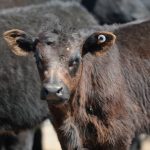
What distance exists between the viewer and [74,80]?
870cm

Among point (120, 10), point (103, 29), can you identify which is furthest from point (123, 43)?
point (120, 10)

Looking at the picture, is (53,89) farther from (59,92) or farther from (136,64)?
(136,64)

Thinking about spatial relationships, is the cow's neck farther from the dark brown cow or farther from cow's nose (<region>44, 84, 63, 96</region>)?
cow's nose (<region>44, 84, 63, 96</region>)

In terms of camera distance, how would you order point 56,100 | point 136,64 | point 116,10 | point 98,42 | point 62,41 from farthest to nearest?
point 116,10, point 136,64, point 98,42, point 62,41, point 56,100

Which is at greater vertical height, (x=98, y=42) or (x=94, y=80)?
(x=98, y=42)

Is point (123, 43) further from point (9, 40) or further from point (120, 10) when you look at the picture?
point (120, 10)

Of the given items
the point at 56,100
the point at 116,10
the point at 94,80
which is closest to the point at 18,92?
the point at 94,80

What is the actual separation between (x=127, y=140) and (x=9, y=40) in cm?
166

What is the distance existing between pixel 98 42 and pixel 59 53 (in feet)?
1.74

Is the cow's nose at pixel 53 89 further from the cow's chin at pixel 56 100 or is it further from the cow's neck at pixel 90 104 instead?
the cow's neck at pixel 90 104

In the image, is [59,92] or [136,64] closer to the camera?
[59,92]

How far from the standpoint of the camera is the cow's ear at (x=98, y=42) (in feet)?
29.1

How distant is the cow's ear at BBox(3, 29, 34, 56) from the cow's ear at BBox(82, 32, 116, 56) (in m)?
0.56

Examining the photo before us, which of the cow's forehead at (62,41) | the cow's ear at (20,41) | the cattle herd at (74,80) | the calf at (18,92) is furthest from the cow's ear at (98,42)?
the calf at (18,92)
